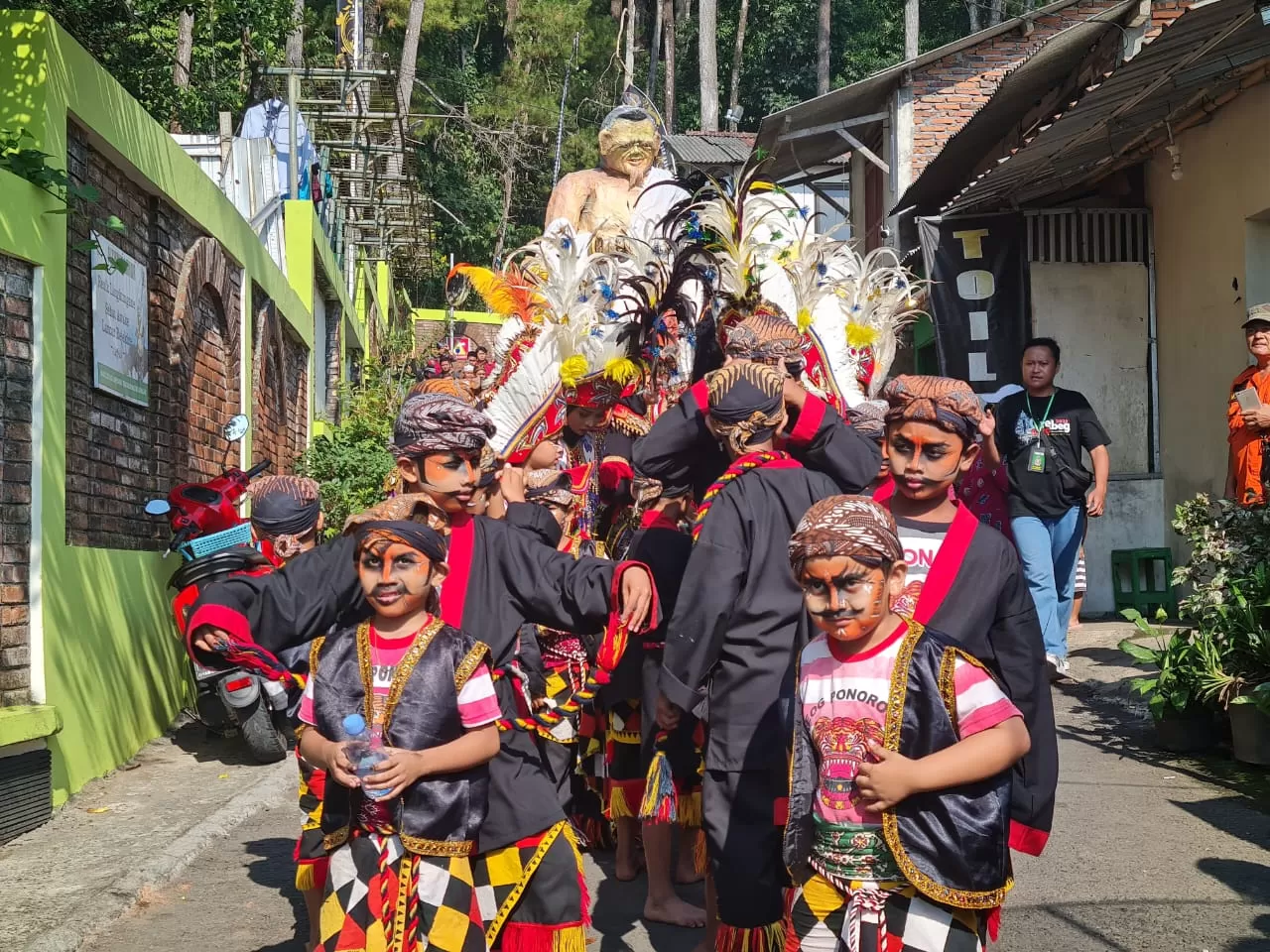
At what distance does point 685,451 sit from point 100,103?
4.51 meters

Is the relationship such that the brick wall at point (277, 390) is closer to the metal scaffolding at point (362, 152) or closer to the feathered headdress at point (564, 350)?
the metal scaffolding at point (362, 152)

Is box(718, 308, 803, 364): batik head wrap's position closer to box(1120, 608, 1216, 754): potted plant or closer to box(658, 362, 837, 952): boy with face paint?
box(658, 362, 837, 952): boy with face paint

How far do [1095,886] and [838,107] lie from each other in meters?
12.9

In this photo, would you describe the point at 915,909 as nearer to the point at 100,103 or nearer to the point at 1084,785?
the point at 1084,785

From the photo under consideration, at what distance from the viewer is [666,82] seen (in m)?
40.9

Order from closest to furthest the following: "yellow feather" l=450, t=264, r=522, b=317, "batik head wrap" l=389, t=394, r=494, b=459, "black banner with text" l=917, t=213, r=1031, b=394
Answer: "batik head wrap" l=389, t=394, r=494, b=459
"yellow feather" l=450, t=264, r=522, b=317
"black banner with text" l=917, t=213, r=1031, b=394

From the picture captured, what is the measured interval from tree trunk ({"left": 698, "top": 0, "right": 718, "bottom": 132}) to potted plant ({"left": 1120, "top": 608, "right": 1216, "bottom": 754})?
1053 inches

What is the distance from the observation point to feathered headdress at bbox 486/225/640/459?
6.29 m

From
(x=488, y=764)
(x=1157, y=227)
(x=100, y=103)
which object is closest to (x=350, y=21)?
(x=1157, y=227)

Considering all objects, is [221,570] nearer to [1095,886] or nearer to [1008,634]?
[1095,886]

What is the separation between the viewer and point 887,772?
9.86ft

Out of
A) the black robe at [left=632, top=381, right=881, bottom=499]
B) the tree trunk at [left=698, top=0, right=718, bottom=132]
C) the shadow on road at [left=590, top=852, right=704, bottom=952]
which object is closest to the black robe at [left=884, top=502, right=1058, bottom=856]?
the black robe at [left=632, top=381, right=881, bottom=499]

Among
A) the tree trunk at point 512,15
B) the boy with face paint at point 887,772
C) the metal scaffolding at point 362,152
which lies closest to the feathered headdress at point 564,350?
the boy with face paint at point 887,772

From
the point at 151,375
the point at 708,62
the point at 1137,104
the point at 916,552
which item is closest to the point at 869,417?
the point at 916,552
